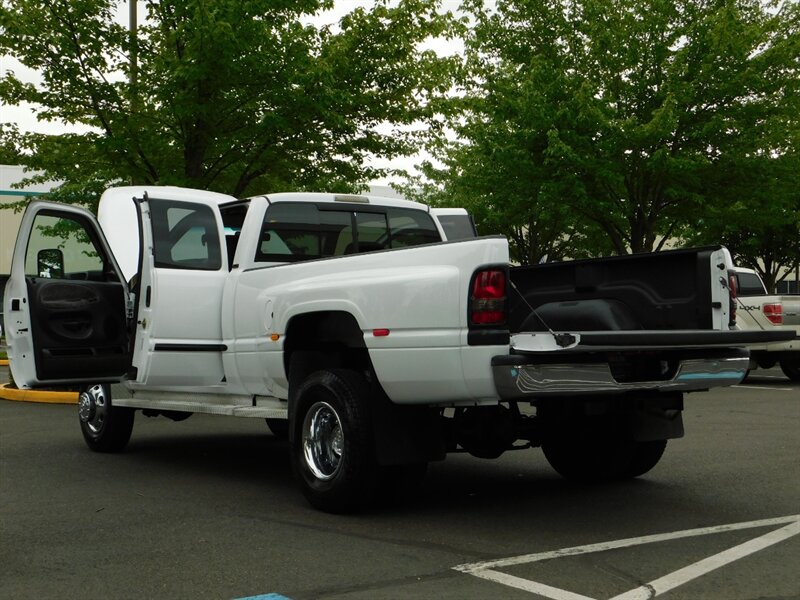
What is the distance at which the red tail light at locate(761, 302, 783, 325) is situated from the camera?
53.3 feet

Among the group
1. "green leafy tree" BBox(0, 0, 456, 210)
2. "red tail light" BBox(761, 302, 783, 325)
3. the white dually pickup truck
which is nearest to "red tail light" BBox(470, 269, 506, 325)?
the white dually pickup truck

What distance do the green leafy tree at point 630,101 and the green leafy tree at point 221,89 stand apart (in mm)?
4934

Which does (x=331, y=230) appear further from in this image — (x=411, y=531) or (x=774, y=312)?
(x=774, y=312)

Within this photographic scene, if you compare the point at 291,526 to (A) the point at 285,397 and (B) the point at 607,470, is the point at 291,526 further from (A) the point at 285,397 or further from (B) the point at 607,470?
(B) the point at 607,470

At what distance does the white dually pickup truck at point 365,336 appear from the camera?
5.50 m

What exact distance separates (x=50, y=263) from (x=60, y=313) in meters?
0.40

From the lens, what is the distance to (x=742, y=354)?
20.3 ft

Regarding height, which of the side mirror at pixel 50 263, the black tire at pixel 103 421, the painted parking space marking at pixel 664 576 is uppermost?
the side mirror at pixel 50 263

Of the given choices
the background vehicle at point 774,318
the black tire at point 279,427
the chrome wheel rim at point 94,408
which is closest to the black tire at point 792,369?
the background vehicle at point 774,318

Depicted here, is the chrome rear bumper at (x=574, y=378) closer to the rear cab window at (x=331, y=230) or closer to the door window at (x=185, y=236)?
the rear cab window at (x=331, y=230)

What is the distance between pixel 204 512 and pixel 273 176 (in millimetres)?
10932

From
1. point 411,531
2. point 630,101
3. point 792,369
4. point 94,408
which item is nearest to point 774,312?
point 792,369

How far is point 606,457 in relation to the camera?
7203 mm

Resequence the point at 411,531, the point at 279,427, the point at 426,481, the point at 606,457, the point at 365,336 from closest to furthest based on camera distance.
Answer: the point at 411,531, the point at 365,336, the point at 606,457, the point at 426,481, the point at 279,427
